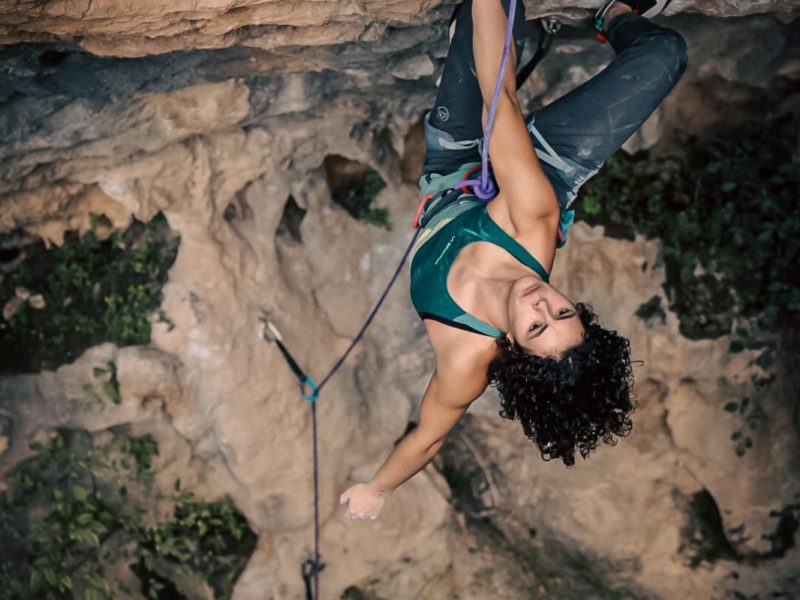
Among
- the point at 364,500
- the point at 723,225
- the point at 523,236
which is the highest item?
the point at 523,236

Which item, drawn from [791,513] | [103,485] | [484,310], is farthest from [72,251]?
[791,513]

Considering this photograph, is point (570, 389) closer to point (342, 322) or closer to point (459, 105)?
point (459, 105)

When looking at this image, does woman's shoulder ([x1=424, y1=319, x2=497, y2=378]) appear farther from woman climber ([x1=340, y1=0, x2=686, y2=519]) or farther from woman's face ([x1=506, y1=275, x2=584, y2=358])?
woman's face ([x1=506, y1=275, x2=584, y2=358])

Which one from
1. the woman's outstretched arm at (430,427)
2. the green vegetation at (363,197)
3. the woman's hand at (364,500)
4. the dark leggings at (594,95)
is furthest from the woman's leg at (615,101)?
the green vegetation at (363,197)

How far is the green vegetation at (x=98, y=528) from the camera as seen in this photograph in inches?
186

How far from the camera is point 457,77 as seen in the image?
111 inches

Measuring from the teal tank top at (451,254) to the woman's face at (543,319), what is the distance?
0.21m

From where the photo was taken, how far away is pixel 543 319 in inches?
95.3

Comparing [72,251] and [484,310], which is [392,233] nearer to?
[72,251]

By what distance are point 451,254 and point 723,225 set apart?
2640 mm

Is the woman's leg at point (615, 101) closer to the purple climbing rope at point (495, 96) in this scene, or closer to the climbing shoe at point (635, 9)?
the climbing shoe at point (635, 9)

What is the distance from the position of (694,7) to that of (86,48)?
2.36m

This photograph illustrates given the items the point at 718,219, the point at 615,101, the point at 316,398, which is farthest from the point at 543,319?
the point at 718,219

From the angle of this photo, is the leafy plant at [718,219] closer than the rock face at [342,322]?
No
